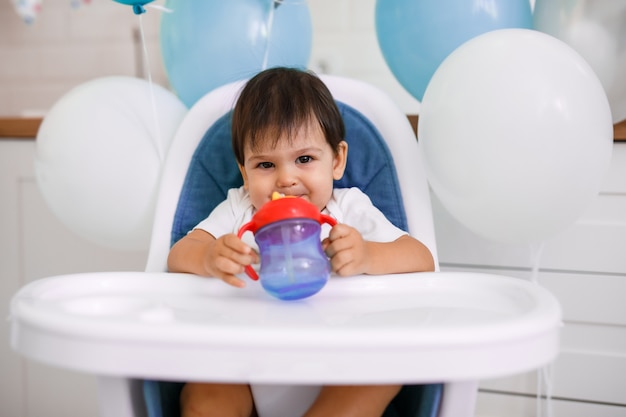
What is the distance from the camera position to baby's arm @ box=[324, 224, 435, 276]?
800 millimetres

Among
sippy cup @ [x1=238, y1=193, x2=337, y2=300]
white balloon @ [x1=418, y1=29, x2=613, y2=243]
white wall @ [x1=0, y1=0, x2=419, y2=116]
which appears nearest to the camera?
sippy cup @ [x1=238, y1=193, x2=337, y2=300]

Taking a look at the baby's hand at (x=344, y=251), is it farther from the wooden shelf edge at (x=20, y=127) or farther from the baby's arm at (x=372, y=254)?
the wooden shelf edge at (x=20, y=127)

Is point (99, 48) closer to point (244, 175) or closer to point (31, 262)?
point (31, 262)

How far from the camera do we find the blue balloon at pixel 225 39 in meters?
1.20

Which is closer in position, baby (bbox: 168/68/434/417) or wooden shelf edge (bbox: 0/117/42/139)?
baby (bbox: 168/68/434/417)

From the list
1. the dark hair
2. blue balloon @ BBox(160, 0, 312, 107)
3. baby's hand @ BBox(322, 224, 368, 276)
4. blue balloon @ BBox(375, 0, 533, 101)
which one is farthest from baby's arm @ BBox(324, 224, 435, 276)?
blue balloon @ BBox(160, 0, 312, 107)

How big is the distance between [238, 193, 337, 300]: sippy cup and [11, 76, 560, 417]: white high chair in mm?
37

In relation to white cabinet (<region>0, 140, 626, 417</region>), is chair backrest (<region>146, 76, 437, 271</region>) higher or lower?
higher

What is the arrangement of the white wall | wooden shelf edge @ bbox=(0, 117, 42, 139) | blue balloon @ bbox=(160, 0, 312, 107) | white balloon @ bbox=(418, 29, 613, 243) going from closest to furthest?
white balloon @ bbox=(418, 29, 613, 243), blue balloon @ bbox=(160, 0, 312, 107), wooden shelf edge @ bbox=(0, 117, 42, 139), the white wall

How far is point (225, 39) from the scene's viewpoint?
1.20 m

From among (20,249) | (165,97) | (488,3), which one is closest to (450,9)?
(488,3)

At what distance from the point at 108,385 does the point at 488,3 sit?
88cm

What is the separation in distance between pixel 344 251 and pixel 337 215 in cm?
22

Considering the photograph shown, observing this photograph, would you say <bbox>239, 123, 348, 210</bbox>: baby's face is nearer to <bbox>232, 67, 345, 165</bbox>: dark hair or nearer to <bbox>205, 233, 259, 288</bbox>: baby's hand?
<bbox>232, 67, 345, 165</bbox>: dark hair
